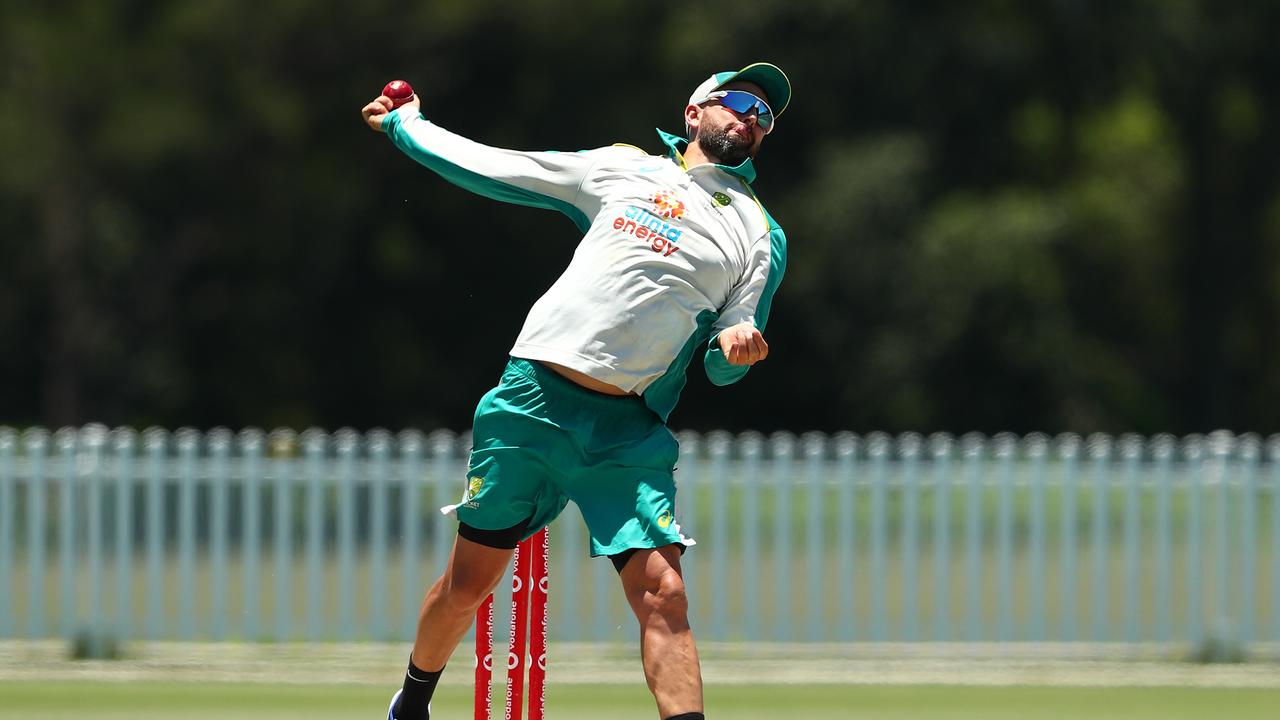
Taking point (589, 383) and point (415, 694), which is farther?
point (415, 694)

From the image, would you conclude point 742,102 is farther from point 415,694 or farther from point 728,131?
point 415,694

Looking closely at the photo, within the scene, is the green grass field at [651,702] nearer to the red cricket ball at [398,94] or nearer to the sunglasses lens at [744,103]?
the red cricket ball at [398,94]

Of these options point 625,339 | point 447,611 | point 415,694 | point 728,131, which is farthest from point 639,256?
point 415,694

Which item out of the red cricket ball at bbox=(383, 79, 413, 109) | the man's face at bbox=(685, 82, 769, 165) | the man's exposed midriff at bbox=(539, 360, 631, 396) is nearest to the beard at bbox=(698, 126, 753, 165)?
the man's face at bbox=(685, 82, 769, 165)

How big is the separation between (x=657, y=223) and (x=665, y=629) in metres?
1.01

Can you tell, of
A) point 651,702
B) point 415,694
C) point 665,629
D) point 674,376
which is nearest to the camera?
point 665,629

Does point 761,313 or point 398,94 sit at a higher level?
point 398,94

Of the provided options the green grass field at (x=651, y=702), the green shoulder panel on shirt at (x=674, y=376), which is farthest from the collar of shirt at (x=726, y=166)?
the green grass field at (x=651, y=702)

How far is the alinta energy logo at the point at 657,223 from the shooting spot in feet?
16.1

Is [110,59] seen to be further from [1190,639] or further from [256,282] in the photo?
[1190,639]

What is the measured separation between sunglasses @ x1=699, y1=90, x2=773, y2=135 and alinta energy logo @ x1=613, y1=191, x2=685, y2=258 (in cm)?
30

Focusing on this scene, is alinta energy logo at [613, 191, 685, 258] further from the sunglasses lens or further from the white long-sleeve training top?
the sunglasses lens

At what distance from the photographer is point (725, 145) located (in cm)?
507

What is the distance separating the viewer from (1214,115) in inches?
1185
